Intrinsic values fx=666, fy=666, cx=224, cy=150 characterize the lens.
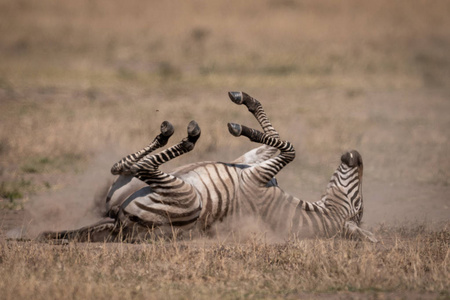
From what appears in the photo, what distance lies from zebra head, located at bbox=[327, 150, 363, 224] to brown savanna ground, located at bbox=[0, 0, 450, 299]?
323mm

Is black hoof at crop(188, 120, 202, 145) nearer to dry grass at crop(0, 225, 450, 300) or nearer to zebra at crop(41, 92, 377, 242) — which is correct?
zebra at crop(41, 92, 377, 242)

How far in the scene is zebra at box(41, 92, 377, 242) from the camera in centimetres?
597

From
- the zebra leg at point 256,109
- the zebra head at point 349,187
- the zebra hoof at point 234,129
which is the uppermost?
the zebra leg at point 256,109

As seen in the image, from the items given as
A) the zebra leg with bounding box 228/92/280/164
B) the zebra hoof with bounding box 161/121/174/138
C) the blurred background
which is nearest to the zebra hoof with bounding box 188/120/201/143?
the zebra hoof with bounding box 161/121/174/138

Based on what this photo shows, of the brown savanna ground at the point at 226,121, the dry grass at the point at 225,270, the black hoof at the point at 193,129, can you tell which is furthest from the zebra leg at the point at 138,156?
the dry grass at the point at 225,270

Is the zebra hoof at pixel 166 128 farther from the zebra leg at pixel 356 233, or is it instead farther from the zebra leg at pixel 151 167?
the zebra leg at pixel 356 233

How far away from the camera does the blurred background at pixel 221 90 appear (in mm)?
8688

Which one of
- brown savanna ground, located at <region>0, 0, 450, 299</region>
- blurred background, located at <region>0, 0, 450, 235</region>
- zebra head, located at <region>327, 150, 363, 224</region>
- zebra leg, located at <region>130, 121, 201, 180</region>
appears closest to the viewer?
brown savanna ground, located at <region>0, 0, 450, 299</region>

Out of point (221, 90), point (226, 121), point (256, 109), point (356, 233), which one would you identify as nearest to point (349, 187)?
point (356, 233)

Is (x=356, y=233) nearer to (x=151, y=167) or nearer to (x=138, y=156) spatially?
(x=151, y=167)

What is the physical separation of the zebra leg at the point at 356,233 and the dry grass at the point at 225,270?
0.23 metres

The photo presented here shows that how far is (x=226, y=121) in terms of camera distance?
12758 millimetres

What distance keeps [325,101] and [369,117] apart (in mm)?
Answer: 1915

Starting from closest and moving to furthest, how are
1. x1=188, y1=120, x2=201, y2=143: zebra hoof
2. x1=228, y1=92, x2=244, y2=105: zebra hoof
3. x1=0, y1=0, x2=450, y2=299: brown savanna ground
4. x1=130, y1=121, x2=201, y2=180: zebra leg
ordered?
x1=0, y1=0, x2=450, y2=299: brown savanna ground, x1=130, y1=121, x2=201, y2=180: zebra leg, x1=188, y1=120, x2=201, y2=143: zebra hoof, x1=228, y1=92, x2=244, y2=105: zebra hoof
